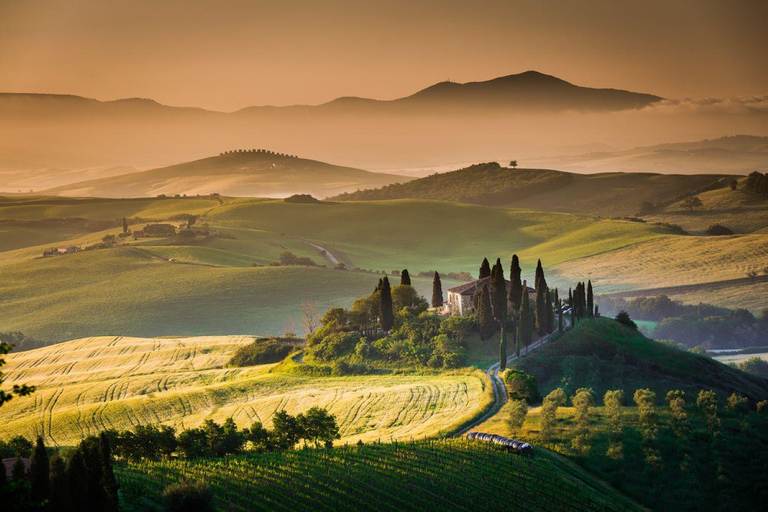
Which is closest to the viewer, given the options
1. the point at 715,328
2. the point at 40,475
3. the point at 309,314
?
the point at 40,475

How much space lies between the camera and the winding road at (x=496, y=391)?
225ft

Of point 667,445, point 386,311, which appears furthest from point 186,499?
point 386,311

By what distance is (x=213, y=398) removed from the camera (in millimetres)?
85375

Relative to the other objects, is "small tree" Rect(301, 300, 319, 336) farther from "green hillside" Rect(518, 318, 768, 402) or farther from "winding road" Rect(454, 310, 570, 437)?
"green hillside" Rect(518, 318, 768, 402)

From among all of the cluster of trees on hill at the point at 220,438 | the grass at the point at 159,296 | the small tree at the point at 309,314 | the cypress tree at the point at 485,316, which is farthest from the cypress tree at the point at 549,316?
the grass at the point at 159,296

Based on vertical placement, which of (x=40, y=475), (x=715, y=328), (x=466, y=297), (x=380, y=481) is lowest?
(x=715, y=328)

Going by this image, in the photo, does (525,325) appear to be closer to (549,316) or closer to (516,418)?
(549,316)

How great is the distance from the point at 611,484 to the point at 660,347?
43.2 meters

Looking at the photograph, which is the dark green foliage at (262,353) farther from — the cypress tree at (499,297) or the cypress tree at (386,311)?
the cypress tree at (499,297)

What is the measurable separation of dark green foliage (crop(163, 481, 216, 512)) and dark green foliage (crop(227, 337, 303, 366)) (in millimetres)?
66860

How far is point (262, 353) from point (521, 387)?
47.6 metres

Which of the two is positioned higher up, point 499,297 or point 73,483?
point 73,483

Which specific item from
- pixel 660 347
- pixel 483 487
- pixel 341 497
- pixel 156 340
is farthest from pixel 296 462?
pixel 156 340

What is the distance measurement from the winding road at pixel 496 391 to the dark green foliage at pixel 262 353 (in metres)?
34.7
